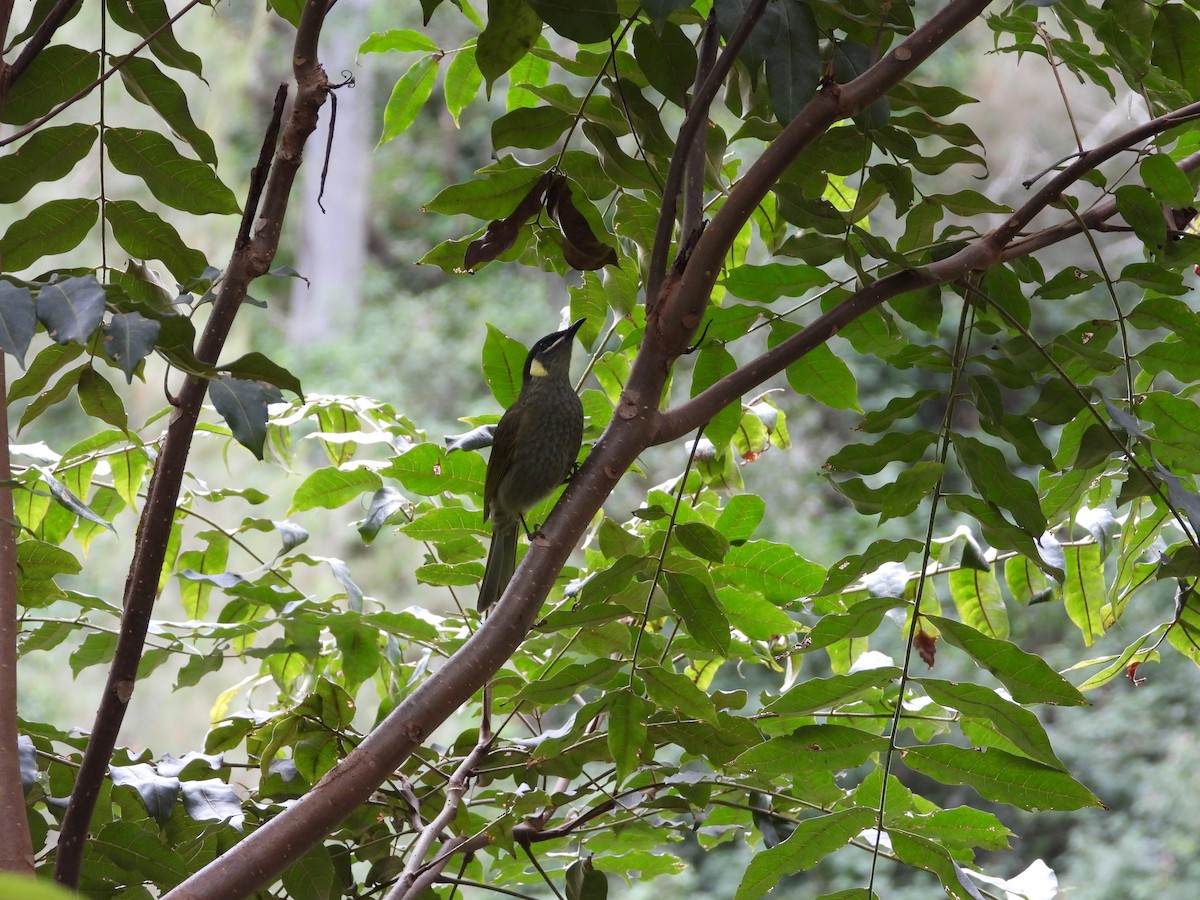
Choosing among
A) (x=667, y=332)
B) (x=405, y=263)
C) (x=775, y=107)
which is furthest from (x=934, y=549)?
(x=405, y=263)

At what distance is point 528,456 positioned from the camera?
6.73ft

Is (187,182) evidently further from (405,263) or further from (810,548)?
(405,263)

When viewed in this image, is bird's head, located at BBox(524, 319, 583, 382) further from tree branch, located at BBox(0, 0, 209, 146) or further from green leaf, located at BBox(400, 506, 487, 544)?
tree branch, located at BBox(0, 0, 209, 146)

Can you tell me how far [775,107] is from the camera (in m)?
0.95

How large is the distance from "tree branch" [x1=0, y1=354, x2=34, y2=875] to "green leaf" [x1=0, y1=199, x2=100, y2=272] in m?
0.26

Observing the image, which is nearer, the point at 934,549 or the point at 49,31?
the point at 49,31

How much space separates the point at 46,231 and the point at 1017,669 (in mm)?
1180

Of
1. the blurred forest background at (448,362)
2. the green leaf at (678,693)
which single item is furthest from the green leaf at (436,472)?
the blurred forest background at (448,362)

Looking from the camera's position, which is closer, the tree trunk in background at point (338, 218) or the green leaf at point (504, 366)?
the green leaf at point (504, 366)

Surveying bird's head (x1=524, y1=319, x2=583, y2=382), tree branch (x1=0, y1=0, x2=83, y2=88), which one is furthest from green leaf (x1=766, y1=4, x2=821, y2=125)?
bird's head (x1=524, y1=319, x2=583, y2=382)

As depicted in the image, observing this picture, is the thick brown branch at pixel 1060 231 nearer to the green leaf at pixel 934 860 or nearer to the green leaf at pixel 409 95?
the green leaf at pixel 934 860

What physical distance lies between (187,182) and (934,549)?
1082mm

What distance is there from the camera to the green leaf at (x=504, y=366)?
1.50 meters

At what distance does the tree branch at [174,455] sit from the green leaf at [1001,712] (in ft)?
2.59
